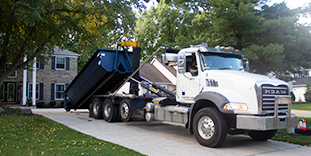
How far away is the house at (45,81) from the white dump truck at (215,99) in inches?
624

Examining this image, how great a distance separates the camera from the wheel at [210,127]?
22.5ft

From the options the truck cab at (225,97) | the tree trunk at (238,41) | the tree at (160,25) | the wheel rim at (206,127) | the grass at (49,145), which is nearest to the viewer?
the grass at (49,145)

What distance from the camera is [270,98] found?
266 inches

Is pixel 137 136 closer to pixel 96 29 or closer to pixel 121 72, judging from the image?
pixel 121 72

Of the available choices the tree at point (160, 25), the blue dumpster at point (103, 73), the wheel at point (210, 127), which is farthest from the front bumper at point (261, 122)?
the tree at point (160, 25)

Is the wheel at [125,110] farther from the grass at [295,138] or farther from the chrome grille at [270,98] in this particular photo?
the chrome grille at [270,98]

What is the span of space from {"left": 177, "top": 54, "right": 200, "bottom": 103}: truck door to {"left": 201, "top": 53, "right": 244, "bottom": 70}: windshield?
10.7 inches

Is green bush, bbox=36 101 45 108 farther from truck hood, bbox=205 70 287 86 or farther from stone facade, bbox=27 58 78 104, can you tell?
truck hood, bbox=205 70 287 86

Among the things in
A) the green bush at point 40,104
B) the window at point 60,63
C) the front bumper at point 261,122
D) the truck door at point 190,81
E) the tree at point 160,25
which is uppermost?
Result: the tree at point 160,25

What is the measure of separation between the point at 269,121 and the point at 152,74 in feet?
76.8

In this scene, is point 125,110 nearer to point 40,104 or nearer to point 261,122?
point 261,122

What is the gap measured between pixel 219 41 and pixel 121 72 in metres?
10.4

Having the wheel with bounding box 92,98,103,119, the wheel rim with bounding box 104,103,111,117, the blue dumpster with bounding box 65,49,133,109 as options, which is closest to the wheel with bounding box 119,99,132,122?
the wheel rim with bounding box 104,103,111,117

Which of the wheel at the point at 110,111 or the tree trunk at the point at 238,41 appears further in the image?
the tree trunk at the point at 238,41
